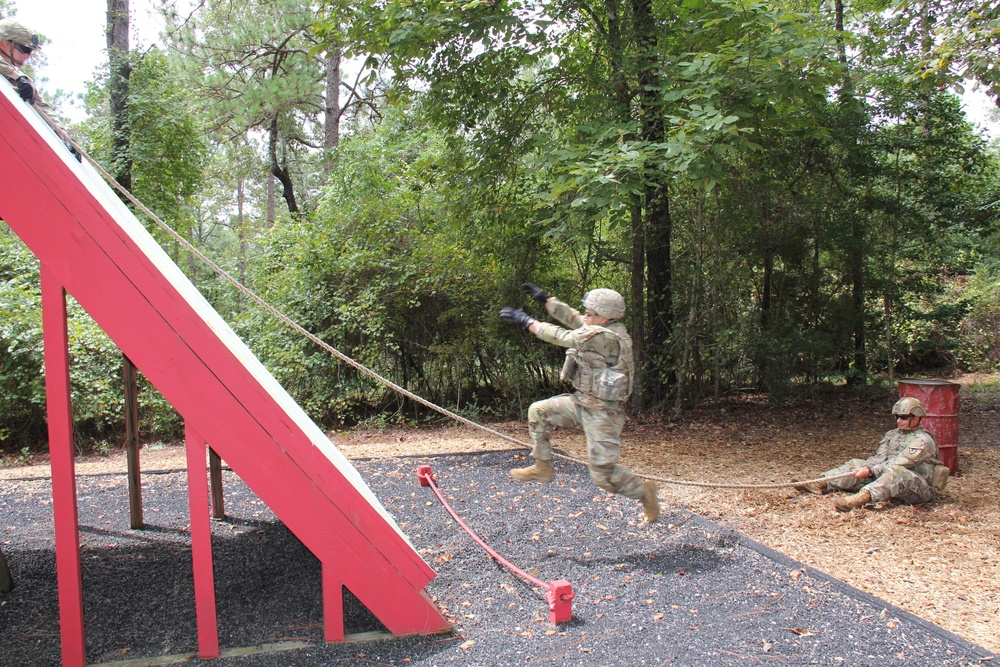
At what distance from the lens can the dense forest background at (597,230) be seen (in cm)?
805

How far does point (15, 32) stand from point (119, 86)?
33.5 feet

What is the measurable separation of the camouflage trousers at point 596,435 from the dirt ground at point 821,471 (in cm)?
142

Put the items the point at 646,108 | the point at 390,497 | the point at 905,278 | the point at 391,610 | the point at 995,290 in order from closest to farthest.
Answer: the point at 391,610
the point at 390,497
the point at 646,108
the point at 905,278
the point at 995,290

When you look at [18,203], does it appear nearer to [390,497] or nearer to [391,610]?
[391,610]

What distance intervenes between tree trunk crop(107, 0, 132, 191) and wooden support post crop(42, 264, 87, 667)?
1132 centimetres

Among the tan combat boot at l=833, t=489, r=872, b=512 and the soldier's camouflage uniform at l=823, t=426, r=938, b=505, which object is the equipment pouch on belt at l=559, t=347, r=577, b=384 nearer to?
the tan combat boot at l=833, t=489, r=872, b=512

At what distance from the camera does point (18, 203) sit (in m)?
3.08

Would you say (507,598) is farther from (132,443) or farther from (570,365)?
(132,443)

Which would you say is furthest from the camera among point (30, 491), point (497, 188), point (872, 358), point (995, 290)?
point (995, 290)

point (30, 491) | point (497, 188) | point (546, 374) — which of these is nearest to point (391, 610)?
point (30, 491)

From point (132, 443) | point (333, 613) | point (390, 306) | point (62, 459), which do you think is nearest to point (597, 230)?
point (390, 306)

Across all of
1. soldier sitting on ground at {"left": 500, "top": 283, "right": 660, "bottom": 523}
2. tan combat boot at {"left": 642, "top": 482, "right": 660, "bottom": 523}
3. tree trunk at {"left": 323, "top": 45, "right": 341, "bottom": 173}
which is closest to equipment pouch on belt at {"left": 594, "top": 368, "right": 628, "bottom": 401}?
soldier sitting on ground at {"left": 500, "top": 283, "right": 660, "bottom": 523}

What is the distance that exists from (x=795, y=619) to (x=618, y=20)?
752 centimetres

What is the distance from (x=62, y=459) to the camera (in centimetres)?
313
